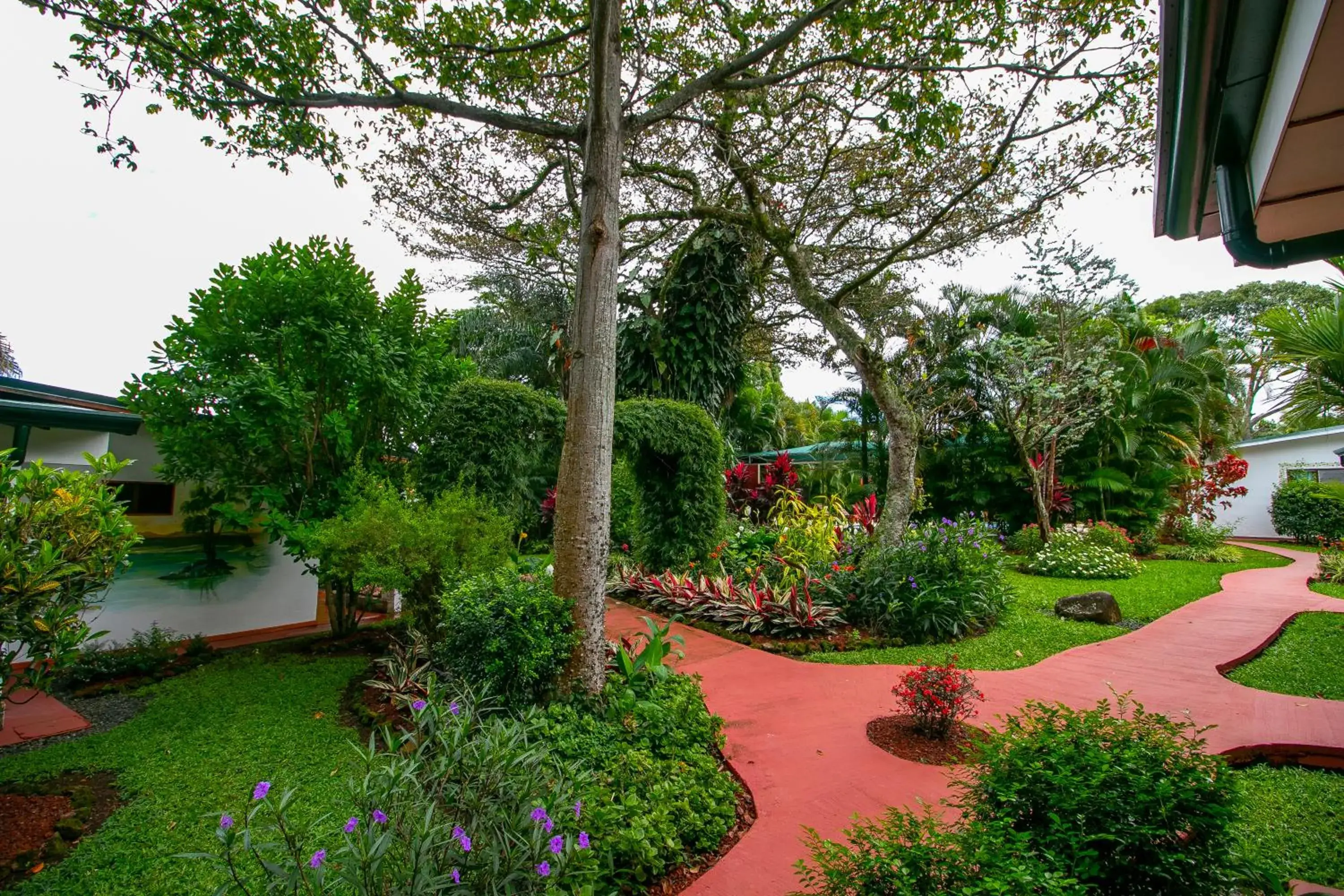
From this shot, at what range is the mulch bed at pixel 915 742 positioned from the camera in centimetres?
346

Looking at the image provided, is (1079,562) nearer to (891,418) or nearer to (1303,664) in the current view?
(891,418)

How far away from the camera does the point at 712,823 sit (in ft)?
9.11

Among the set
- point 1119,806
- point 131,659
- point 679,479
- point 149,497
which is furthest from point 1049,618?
point 149,497

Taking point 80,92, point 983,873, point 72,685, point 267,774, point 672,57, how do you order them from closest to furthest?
point 983,873 → point 267,774 → point 80,92 → point 72,685 → point 672,57

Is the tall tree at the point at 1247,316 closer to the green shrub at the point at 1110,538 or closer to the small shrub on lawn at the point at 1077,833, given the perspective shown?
the green shrub at the point at 1110,538

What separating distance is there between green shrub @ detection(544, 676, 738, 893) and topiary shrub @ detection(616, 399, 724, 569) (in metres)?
4.57

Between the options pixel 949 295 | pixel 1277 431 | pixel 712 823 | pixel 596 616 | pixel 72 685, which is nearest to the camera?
pixel 712 823

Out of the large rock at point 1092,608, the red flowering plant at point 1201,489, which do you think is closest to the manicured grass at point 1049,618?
the large rock at point 1092,608

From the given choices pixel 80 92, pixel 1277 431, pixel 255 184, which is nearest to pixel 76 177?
pixel 255 184

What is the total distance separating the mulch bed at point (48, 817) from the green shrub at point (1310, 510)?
19.3 m

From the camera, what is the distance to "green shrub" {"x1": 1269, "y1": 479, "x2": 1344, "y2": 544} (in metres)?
13.2

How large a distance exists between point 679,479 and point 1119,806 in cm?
694

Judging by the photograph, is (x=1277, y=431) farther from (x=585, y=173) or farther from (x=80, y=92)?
(x=80, y=92)

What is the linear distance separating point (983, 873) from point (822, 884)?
744 mm
